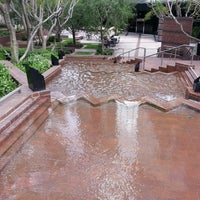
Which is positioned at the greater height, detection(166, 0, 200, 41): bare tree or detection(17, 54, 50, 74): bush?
detection(166, 0, 200, 41): bare tree

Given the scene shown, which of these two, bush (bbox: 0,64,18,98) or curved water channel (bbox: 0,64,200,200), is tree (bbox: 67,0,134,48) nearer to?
bush (bbox: 0,64,18,98)

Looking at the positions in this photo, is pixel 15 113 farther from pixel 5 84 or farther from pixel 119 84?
pixel 119 84

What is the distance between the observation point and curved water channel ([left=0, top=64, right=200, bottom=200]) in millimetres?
3805

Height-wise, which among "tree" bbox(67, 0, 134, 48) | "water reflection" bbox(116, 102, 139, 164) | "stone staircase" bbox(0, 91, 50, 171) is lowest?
"water reflection" bbox(116, 102, 139, 164)

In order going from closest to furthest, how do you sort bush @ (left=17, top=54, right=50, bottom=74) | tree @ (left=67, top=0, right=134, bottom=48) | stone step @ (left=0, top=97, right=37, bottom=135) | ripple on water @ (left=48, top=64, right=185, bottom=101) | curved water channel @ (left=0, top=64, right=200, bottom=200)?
1. curved water channel @ (left=0, top=64, right=200, bottom=200)
2. stone step @ (left=0, top=97, right=37, bottom=135)
3. ripple on water @ (left=48, top=64, right=185, bottom=101)
4. bush @ (left=17, top=54, right=50, bottom=74)
5. tree @ (left=67, top=0, right=134, bottom=48)

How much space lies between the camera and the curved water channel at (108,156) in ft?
12.5

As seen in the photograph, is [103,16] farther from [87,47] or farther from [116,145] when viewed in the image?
[116,145]

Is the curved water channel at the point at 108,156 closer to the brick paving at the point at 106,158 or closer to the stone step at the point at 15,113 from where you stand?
the brick paving at the point at 106,158

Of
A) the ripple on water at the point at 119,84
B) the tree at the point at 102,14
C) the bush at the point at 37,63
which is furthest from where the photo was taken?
the tree at the point at 102,14

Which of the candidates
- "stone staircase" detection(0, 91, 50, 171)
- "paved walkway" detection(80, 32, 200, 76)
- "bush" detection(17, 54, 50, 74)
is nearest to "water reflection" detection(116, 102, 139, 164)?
"stone staircase" detection(0, 91, 50, 171)

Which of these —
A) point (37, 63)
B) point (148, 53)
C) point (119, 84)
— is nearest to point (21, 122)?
point (119, 84)

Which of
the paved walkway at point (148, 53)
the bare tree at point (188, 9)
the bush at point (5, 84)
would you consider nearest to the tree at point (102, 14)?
the paved walkway at point (148, 53)

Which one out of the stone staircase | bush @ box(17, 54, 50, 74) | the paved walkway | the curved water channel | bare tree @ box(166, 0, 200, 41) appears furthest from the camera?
the paved walkway

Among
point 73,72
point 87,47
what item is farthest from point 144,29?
point 73,72
